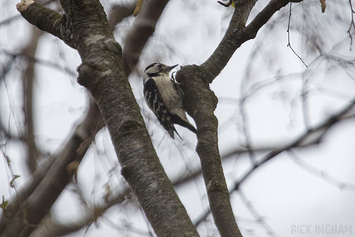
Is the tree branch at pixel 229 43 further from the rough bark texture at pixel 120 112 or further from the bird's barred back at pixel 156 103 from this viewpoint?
the bird's barred back at pixel 156 103

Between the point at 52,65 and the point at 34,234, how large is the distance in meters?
2.08

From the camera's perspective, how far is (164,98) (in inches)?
207

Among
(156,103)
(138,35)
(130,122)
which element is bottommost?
(130,122)

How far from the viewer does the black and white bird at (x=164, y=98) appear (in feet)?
16.2

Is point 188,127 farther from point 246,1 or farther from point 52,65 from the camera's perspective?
point 246,1

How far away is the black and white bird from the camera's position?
4.95m

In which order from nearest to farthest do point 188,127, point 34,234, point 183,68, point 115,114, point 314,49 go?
point 115,114 < point 183,68 < point 34,234 < point 314,49 < point 188,127

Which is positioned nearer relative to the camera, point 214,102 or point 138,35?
point 214,102

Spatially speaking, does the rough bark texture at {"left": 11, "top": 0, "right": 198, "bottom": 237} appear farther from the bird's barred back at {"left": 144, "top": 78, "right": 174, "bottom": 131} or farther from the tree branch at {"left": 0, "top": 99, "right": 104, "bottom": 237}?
the bird's barred back at {"left": 144, "top": 78, "right": 174, "bottom": 131}

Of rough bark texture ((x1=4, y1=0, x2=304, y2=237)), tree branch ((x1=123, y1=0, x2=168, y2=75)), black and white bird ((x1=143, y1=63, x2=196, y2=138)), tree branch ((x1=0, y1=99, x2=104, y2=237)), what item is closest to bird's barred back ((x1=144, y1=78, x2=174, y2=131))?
black and white bird ((x1=143, y1=63, x2=196, y2=138))

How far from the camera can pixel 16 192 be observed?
2.79 m

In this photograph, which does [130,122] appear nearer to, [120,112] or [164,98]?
[120,112]

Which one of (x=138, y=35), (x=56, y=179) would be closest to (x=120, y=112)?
(x=56, y=179)

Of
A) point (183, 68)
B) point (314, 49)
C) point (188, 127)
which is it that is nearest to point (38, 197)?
point (183, 68)
